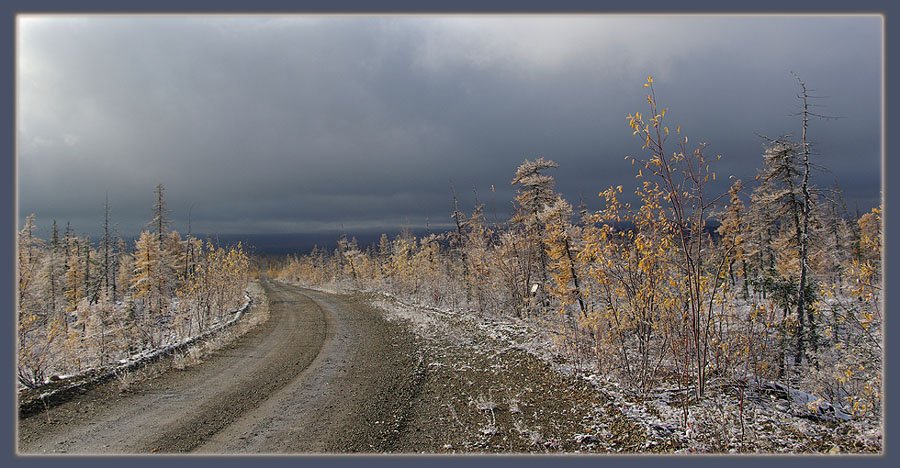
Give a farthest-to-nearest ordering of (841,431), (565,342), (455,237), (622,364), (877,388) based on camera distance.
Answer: (455,237), (565,342), (622,364), (877,388), (841,431)

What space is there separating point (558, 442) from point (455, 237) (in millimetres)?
18662

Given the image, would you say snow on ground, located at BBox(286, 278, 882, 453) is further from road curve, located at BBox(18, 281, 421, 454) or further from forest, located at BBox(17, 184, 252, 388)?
forest, located at BBox(17, 184, 252, 388)

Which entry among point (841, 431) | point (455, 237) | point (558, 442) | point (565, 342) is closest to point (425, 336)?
point (565, 342)

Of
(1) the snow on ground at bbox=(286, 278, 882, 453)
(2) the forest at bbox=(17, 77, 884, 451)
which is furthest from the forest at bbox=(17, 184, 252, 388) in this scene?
(1) the snow on ground at bbox=(286, 278, 882, 453)

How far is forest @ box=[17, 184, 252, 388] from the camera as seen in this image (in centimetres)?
852

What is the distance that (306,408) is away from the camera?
680cm

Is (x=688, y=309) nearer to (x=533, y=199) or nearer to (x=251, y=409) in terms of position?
(x=251, y=409)

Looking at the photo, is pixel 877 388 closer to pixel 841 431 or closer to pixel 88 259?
pixel 841 431

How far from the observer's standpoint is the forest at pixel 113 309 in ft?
27.9

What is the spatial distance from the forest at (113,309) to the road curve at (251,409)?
1868 millimetres

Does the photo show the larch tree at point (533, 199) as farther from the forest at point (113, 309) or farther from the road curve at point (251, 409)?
the forest at point (113, 309)

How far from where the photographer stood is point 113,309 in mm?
12430

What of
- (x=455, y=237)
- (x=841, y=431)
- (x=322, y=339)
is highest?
(x=455, y=237)

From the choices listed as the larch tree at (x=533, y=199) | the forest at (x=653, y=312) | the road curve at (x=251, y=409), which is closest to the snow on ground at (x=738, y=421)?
the forest at (x=653, y=312)
